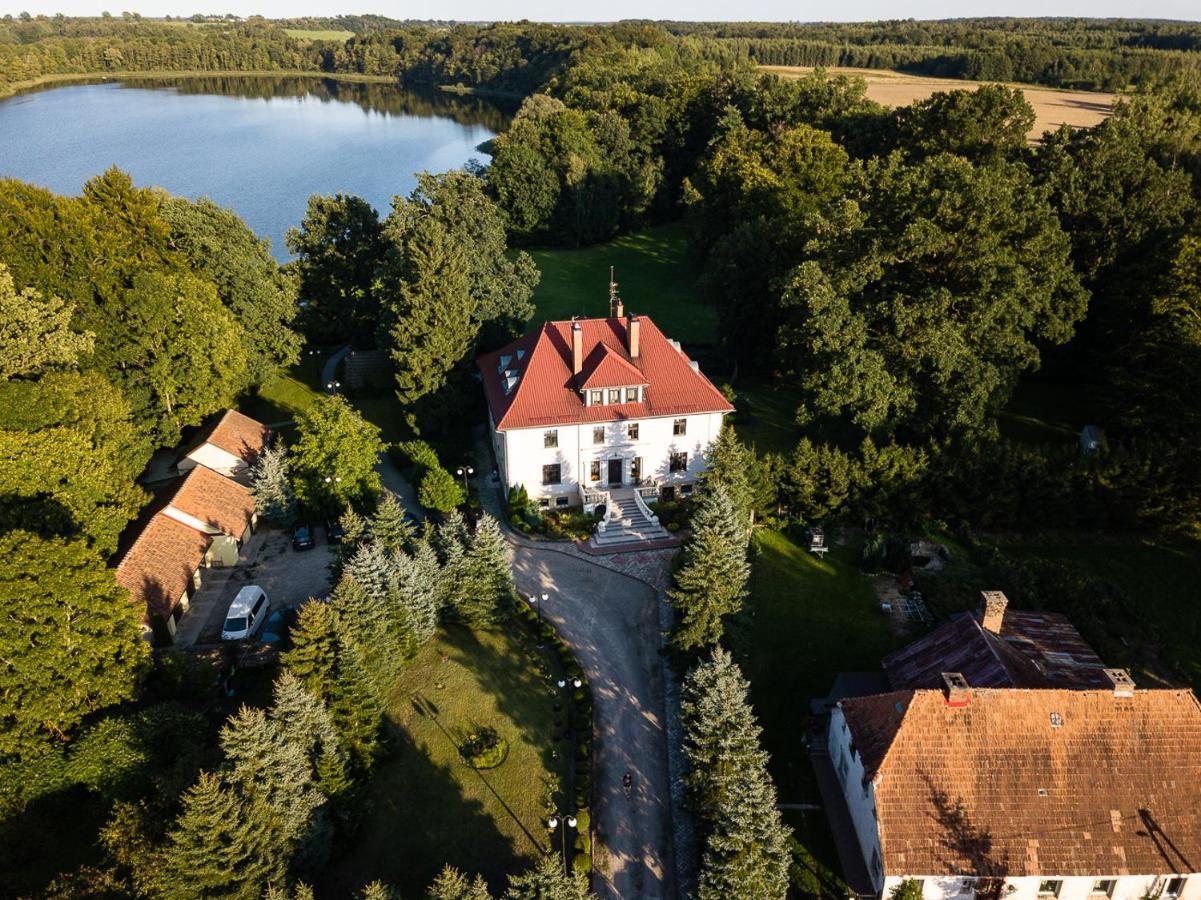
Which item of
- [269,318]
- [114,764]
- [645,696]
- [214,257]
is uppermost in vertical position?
[214,257]

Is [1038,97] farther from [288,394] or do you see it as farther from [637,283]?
[288,394]

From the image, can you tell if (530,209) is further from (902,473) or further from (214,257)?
(902,473)

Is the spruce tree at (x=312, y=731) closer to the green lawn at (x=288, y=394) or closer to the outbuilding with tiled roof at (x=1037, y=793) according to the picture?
the outbuilding with tiled roof at (x=1037, y=793)

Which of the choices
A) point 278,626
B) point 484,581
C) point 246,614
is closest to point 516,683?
point 484,581

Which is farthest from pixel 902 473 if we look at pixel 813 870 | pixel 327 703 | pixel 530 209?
pixel 530 209

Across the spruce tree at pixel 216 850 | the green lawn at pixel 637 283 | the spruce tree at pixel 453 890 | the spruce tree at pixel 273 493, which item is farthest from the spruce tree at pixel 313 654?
the green lawn at pixel 637 283

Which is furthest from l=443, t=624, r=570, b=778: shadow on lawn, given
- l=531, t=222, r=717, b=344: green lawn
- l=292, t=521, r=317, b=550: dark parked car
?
l=531, t=222, r=717, b=344: green lawn
